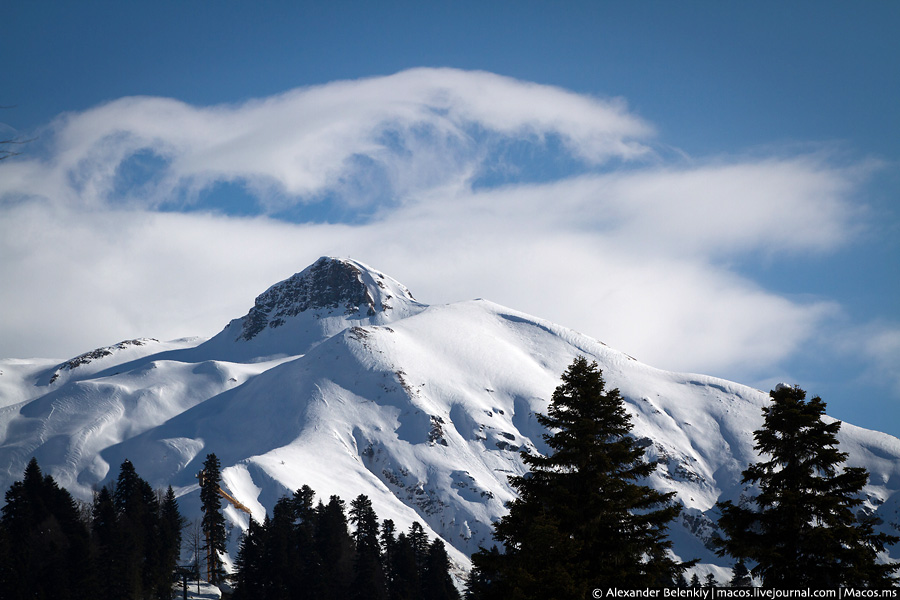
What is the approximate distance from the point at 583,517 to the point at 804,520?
6151 millimetres

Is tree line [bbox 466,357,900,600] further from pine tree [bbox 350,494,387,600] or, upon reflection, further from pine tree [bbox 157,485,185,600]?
pine tree [bbox 157,485,185,600]

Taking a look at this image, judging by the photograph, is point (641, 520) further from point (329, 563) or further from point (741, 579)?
point (329, 563)

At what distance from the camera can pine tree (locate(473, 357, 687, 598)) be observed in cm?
2227

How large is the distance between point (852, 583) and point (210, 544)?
252 ft

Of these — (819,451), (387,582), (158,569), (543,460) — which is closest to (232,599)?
(158,569)

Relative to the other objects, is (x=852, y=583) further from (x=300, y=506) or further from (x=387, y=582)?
(x=300, y=506)

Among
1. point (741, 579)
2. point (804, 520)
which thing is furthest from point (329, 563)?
point (804, 520)

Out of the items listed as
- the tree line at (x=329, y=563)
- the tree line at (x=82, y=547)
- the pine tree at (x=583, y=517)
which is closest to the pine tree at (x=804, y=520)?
the pine tree at (x=583, y=517)

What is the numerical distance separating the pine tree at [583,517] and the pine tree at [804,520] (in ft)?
7.77

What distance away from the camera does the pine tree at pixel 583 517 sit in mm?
22266

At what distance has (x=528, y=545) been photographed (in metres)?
22.9

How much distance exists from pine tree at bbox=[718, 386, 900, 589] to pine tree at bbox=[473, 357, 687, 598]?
2.37 meters

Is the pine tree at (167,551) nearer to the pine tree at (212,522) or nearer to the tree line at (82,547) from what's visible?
the tree line at (82,547)

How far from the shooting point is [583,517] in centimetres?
2373
